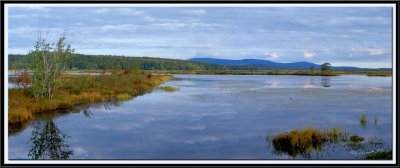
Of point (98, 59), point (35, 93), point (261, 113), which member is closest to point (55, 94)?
point (35, 93)

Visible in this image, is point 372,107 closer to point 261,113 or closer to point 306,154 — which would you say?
point 261,113

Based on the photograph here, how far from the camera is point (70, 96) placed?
36375 mm

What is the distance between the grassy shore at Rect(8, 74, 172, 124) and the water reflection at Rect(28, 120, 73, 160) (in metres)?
1.84

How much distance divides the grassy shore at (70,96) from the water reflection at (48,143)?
1839 mm

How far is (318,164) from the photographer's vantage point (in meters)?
12.4

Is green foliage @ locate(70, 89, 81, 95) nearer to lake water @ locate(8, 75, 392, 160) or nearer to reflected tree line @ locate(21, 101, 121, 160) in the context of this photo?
lake water @ locate(8, 75, 392, 160)

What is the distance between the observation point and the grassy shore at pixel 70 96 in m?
27.0

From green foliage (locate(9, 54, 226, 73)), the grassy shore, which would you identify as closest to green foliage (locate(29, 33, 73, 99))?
the grassy shore

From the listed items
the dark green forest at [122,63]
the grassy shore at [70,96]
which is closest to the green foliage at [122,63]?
the dark green forest at [122,63]

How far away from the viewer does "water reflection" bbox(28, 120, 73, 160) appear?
19.3 metres

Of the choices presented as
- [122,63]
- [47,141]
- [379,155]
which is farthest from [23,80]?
[122,63]

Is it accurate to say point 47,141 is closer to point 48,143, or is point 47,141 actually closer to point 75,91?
point 48,143

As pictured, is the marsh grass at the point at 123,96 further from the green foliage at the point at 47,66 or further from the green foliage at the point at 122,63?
the green foliage at the point at 122,63

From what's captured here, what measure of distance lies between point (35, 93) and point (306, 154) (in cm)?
2065
